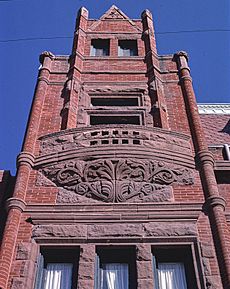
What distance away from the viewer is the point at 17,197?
1215 cm

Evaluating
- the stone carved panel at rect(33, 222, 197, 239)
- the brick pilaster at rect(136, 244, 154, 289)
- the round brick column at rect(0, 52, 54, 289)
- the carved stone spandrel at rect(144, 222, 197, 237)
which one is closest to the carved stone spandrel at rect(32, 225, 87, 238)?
the stone carved panel at rect(33, 222, 197, 239)

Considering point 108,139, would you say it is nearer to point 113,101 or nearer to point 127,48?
point 113,101

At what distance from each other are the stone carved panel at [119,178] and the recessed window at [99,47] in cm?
848

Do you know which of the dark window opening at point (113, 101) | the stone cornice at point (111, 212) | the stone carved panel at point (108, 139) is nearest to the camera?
the stone cornice at point (111, 212)

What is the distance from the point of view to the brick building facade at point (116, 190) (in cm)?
1087

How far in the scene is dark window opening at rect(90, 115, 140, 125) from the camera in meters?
16.5

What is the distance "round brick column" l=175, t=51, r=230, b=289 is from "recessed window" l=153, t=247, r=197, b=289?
0.70 meters

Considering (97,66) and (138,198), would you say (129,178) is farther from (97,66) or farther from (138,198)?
(97,66)

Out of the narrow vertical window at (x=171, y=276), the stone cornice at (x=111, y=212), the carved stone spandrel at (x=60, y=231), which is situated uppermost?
the stone cornice at (x=111, y=212)

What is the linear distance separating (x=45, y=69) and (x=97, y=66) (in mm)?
1990

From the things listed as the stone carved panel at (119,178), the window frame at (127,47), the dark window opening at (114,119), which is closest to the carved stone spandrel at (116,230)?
the stone carved panel at (119,178)

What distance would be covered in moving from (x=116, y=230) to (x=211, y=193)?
2581 millimetres

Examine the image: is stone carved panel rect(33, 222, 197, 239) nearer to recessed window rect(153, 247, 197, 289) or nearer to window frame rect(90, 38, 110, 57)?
recessed window rect(153, 247, 197, 289)

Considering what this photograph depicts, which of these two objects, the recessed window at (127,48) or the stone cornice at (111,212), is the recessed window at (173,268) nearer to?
the stone cornice at (111,212)
